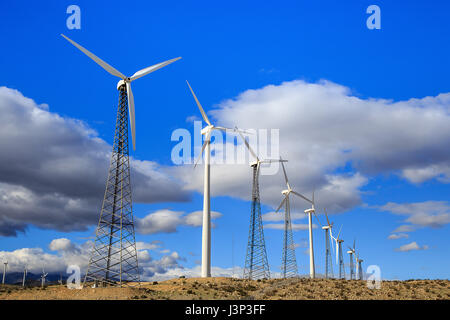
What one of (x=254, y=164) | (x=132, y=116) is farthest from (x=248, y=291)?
(x=254, y=164)

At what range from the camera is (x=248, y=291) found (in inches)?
2758

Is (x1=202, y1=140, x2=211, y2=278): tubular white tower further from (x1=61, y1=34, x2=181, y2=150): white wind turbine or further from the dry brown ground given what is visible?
(x1=61, y1=34, x2=181, y2=150): white wind turbine

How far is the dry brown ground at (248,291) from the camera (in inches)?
2179

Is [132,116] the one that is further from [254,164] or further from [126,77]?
[254,164]

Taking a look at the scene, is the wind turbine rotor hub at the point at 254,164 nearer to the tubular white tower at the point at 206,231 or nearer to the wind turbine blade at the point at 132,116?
the tubular white tower at the point at 206,231

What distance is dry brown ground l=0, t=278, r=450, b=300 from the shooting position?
55.4m

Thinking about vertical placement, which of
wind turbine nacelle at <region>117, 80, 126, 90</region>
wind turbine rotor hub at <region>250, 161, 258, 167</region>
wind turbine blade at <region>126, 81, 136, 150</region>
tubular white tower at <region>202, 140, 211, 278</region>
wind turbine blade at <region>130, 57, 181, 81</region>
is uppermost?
wind turbine blade at <region>130, 57, 181, 81</region>

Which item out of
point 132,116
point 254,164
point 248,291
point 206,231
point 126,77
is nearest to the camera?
point 132,116

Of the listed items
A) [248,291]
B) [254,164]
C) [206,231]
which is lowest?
[248,291]

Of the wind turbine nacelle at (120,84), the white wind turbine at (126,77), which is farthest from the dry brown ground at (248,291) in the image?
the wind turbine nacelle at (120,84)

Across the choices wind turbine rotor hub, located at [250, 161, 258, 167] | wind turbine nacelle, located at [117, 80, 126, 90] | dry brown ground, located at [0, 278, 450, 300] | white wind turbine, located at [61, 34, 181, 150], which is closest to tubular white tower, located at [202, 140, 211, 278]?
dry brown ground, located at [0, 278, 450, 300]
